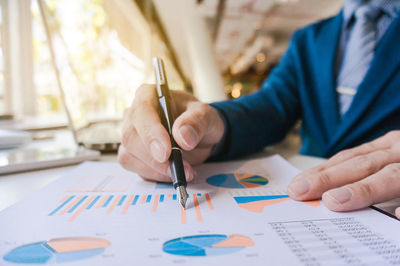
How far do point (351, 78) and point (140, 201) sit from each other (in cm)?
56

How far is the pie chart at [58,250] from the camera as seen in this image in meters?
0.17

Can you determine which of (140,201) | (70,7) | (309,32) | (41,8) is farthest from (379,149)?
(70,7)

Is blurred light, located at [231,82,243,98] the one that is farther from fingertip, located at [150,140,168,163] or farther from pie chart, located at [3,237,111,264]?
pie chart, located at [3,237,111,264]

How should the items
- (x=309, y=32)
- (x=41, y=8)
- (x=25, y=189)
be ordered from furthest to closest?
(x=309, y=32)
(x=41, y=8)
(x=25, y=189)

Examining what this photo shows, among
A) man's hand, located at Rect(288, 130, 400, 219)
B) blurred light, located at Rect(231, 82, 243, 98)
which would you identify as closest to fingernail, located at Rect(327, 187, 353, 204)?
man's hand, located at Rect(288, 130, 400, 219)

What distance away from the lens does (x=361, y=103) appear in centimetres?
51

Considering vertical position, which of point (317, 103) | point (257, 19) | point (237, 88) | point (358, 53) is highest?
point (257, 19)

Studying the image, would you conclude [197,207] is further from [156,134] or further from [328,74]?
[328,74]

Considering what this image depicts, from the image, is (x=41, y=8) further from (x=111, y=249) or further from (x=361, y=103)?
(x=361, y=103)

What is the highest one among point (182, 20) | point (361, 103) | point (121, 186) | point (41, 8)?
point (182, 20)

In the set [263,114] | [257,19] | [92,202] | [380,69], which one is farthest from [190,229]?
[257,19]

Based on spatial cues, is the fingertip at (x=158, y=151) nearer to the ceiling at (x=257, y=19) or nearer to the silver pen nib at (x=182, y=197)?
the silver pen nib at (x=182, y=197)

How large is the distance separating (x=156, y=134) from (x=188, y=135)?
40mm

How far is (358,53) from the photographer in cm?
56
